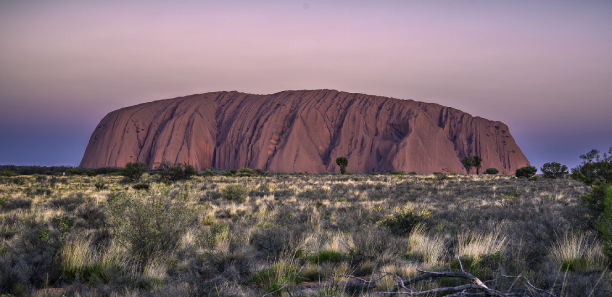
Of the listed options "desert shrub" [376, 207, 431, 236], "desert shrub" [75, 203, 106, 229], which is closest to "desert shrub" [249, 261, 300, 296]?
"desert shrub" [376, 207, 431, 236]

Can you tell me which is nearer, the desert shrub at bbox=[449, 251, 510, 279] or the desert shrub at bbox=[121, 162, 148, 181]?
the desert shrub at bbox=[449, 251, 510, 279]

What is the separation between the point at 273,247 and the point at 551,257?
532cm

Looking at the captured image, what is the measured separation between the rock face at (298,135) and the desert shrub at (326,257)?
84.1 m

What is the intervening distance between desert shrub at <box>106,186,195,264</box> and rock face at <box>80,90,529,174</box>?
274 ft

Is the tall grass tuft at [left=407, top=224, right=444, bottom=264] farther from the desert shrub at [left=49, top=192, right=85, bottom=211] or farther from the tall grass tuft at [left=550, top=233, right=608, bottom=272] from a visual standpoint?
the desert shrub at [left=49, top=192, right=85, bottom=211]

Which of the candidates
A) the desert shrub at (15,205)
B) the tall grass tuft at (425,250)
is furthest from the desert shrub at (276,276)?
the desert shrub at (15,205)

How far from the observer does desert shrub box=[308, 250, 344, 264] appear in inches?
248

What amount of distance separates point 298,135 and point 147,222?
90.5 metres

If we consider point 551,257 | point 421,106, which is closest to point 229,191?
A: point 551,257

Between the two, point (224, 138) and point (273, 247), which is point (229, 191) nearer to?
point (273, 247)

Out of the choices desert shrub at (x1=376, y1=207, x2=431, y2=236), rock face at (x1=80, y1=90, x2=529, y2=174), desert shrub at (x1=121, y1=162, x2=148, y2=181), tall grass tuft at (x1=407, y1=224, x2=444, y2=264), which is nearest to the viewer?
tall grass tuft at (x1=407, y1=224, x2=444, y2=264)

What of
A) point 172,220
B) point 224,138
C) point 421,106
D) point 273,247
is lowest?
point 273,247

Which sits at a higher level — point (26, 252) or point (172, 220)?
point (172, 220)

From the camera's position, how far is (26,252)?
5848 mm
